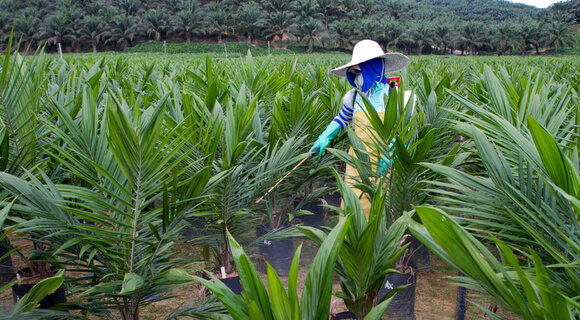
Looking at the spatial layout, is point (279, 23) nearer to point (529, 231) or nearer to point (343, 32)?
point (343, 32)

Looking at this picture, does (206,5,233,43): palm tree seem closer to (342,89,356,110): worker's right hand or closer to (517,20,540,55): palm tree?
(517,20,540,55): palm tree

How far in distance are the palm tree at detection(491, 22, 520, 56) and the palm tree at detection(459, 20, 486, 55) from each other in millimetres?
1240

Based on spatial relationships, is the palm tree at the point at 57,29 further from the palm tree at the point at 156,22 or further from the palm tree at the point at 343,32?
the palm tree at the point at 343,32

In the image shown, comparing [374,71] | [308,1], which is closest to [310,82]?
[374,71]

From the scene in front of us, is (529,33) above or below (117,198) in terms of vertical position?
above

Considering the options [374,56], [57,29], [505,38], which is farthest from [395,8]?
[374,56]

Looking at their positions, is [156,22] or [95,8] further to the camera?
[95,8]

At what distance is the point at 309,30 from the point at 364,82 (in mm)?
41376

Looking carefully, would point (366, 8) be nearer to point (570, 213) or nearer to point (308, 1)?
point (308, 1)

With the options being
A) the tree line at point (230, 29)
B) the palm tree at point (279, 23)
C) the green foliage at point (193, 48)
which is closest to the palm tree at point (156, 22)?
the tree line at point (230, 29)

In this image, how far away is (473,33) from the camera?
4322cm

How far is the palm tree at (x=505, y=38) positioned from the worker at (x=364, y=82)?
46.3m

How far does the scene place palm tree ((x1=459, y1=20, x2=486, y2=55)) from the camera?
42.7 m

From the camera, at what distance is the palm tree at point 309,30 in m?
41.3
